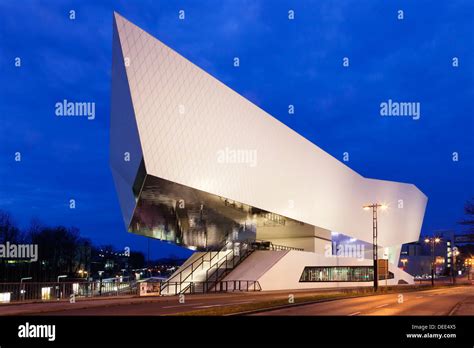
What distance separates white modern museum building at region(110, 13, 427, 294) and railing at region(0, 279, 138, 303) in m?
4.95

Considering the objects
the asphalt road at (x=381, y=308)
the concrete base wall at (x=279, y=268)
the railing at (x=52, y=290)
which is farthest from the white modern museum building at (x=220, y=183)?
the asphalt road at (x=381, y=308)

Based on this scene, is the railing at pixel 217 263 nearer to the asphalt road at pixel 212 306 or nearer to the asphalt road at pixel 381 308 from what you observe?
the asphalt road at pixel 212 306

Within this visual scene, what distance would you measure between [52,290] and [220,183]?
13.9m

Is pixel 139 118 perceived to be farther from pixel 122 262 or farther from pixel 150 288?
pixel 122 262

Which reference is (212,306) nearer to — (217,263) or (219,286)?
(219,286)

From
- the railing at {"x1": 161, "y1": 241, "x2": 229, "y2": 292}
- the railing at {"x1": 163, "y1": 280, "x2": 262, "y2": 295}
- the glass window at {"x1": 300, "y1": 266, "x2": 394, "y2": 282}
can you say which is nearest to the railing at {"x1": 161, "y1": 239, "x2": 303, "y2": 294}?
the railing at {"x1": 161, "y1": 241, "x2": 229, "y2": 292}

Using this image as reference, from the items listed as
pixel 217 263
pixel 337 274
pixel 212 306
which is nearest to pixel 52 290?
pixel 212 306

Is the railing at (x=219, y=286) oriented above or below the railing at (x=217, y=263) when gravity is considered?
below

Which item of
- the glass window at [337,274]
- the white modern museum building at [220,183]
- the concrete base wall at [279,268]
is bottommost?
the glass window at [337,274]

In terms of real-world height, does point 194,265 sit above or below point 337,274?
above

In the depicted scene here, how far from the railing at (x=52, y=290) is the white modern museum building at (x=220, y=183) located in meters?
4.95

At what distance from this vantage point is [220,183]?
118ft

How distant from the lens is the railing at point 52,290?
80.2 feet
